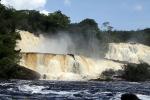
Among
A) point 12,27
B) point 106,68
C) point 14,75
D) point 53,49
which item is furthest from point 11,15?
point 14,75

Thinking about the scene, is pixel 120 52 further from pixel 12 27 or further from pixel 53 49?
pixel 12 27

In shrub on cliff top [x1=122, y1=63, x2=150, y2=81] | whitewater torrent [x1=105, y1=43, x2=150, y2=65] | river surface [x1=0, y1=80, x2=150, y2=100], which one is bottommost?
river surface [x1=0, y1=80, x2=150, y2=100]

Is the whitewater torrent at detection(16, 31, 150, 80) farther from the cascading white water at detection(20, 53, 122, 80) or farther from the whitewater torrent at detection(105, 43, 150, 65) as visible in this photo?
the whitewater torrent at detection(105, 43, 150, 65)

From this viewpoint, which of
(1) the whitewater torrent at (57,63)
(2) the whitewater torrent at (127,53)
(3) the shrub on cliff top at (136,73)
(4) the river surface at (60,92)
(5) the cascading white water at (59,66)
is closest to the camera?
(4) the river surface at (60,92)

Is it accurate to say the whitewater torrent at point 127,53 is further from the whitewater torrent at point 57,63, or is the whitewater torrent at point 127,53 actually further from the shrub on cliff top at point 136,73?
the shrub on cliff top at point 136,73

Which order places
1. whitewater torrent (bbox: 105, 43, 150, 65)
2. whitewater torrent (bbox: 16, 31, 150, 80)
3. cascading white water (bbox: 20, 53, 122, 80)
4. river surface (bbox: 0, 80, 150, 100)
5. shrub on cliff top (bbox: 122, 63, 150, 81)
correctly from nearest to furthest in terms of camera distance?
river surface (bbox: 0, 80, 150, 100) < cascading white water (bbox: 20, 53, 122, 80) < whitewater torrent (bbox: 16, 31, 150, 80) < shrub on cliff top (bbox: 122, 63, 150, 81) < whitewater torrent (bbox: 105, 43, 150, 65)

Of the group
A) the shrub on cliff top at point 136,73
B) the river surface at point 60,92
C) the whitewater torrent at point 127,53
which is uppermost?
the whitewater torrent at point 127,53

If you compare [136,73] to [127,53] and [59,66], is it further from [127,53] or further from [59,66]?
[127,53]

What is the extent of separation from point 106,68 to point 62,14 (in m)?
38.2

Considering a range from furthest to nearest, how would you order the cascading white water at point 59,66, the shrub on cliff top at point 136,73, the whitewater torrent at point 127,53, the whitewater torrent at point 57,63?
the whitewater torrent at point 127,53 < the shrub on cliff top at point 136,73 < the whitewater torrent at point 57,63 < the cascading white water at point 59,66

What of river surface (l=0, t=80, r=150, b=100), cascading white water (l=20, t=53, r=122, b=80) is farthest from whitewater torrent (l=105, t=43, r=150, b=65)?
river surface (l=0, t=80, r=150, b=100)

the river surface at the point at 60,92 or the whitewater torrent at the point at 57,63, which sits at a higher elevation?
the whitewater torrent at the point at 57,63

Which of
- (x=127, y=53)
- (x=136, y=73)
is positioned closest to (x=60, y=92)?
(x=136, y=73)

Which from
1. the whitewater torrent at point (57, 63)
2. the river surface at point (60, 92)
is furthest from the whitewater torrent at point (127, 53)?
the river surface at point (60, 92)
